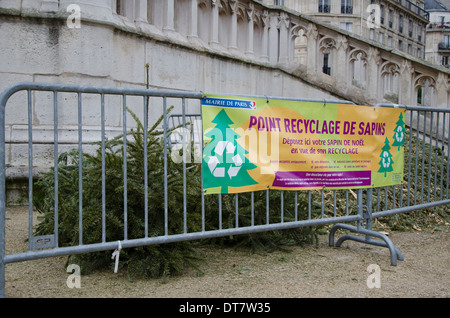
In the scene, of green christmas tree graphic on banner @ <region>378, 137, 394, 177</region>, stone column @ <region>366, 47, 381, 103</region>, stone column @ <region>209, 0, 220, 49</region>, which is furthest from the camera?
stone column @ <region>366, 47, 381, 103</region>

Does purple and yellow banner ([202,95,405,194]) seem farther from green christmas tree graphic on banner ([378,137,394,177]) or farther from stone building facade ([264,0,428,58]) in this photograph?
stone building facade ([264,0,428,58])

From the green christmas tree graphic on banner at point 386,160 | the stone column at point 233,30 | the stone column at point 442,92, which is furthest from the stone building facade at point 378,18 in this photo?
the green christmas tree graphic on banner at point 386,160

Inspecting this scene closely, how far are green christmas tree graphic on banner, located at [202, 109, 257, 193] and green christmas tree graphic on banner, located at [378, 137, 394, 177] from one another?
1.62m

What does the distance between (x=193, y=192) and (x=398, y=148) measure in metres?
2.40

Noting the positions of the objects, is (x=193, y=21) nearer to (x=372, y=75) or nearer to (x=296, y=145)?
(x=372, y=75)

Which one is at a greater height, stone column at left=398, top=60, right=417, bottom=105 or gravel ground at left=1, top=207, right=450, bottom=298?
stone column at left=398, top=60, right=417, bottom=105

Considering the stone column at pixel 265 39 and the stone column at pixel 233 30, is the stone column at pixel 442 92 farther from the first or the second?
the stone column at pixel 233 30

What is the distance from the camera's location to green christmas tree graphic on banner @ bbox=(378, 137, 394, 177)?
474 centimetres

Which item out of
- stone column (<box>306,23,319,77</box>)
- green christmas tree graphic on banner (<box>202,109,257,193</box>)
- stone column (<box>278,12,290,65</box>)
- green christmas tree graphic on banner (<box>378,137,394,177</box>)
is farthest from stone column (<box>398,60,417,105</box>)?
green christmas tree graphic on banner (<box>202,109,257,193</box>)

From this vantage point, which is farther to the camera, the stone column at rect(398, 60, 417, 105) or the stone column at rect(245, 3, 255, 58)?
the stone column at rect(245, 3, 255, 58)

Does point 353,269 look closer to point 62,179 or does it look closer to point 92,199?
point 92,199

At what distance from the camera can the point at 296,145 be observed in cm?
414

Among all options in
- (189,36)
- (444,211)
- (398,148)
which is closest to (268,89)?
(189,36)

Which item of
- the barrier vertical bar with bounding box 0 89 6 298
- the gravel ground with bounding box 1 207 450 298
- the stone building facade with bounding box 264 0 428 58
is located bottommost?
the gravel ground with bounding box 1 207 450 298
